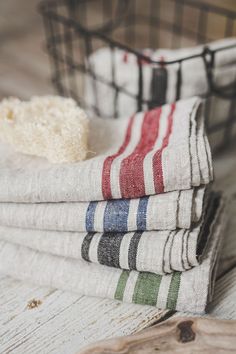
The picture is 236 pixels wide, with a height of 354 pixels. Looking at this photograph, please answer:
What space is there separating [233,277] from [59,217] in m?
0.17

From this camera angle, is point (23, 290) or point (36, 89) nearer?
point (23, 290)

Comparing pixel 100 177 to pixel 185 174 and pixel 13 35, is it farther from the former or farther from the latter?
pixel 13 35

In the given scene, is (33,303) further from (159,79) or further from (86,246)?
(159,79)

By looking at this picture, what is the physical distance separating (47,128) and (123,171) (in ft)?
0.31

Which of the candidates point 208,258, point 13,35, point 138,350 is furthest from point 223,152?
point 13,35

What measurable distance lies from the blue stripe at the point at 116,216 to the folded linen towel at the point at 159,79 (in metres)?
0.20

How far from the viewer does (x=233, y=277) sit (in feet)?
1.34

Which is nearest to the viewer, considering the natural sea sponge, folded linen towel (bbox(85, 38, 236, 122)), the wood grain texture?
the wood grain texture

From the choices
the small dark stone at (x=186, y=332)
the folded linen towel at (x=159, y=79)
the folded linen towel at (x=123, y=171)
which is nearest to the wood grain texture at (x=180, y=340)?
the small dark stone at (x=186, y=332)

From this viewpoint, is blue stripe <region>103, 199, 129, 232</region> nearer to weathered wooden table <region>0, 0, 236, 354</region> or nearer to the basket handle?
weathered wooden table <region>0, 0, 236, 354</region>

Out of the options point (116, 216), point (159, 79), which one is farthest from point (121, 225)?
point (159, 79)

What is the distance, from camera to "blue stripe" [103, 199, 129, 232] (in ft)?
1.22

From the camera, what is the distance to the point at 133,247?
37 centimetres

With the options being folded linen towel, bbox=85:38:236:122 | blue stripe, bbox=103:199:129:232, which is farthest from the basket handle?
blue stripe, bbox=103:199:129:232
